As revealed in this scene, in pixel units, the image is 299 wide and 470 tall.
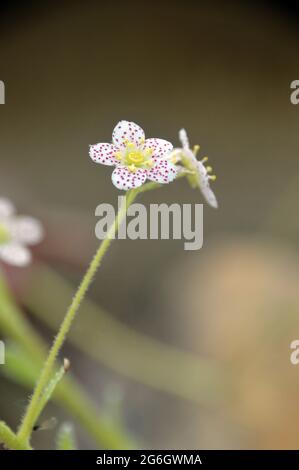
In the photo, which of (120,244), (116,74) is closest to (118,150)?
(120,244)

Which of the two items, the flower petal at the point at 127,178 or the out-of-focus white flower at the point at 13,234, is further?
the out-of-focus white flower at the point at 13,234

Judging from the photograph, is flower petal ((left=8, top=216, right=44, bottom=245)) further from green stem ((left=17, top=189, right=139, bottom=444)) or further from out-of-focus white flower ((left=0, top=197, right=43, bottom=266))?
green stem ((left=17, top=189, right=139, bottom=444))

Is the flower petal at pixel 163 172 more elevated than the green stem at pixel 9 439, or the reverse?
the flower petal at pixel 163 172

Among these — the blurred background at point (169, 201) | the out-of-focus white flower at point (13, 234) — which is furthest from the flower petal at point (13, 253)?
the blurred background at point (169, 201)

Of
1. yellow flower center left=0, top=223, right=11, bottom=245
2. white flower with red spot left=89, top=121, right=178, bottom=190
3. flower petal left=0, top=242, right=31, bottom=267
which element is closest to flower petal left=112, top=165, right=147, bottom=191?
white flower with red spot left=89, top=121, right=178, bottom=190

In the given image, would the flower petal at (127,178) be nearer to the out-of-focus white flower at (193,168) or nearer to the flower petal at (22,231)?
the out-of-focus white flower at (193,168)

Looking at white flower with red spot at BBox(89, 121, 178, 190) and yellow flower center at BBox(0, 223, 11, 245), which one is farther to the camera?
yellow flower center at BBox(0, 223, 11, 245)

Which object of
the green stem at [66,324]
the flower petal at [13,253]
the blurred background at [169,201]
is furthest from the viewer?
the blurred background at [169,201]
